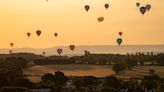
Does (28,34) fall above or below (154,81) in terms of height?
above

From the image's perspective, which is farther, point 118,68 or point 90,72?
point 90,72

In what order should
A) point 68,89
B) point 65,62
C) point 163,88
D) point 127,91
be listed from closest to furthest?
point 163,88, point 127,91, point 68,89, point 65,62

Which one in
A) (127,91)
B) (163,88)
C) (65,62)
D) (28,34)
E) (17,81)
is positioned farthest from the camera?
(65,62)

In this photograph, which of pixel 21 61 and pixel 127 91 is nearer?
pixel 127 91

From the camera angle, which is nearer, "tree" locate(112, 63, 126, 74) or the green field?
the green field

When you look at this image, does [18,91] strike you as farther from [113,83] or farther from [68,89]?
[113,83]

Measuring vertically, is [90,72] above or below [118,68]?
below

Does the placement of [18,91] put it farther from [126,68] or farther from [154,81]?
[126,68]

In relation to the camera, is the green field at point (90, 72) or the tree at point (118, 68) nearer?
the green field at point (90, 72)

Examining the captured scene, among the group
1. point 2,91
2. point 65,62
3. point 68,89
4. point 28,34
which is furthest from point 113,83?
point 65,62
